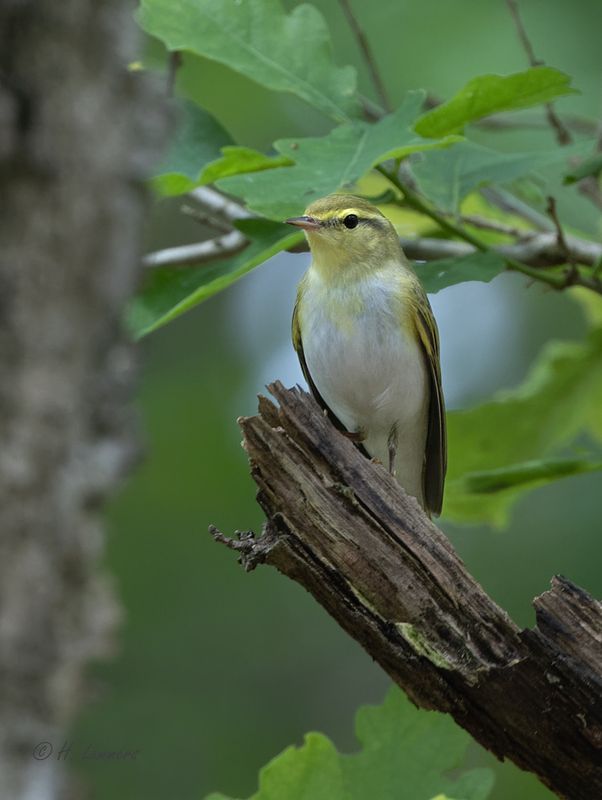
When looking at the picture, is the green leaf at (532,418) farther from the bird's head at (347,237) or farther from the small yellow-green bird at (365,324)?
the bird's head at (347,237)

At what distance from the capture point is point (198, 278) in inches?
131

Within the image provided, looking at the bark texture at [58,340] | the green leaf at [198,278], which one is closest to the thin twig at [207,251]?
the green leaf at [198,278]

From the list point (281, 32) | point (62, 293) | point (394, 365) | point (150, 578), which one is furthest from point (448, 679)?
point (150, 578)

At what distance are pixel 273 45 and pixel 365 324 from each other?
1423 millimetres

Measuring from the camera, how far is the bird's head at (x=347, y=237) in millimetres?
4504

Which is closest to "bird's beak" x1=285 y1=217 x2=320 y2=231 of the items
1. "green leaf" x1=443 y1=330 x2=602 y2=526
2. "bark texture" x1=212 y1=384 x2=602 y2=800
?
"green leaf" x1=443 y1=330 x2=602 y2=526

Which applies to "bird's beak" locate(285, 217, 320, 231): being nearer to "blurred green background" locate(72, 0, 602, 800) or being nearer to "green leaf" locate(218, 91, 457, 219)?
"green leaf" locate(218, 91, 457, 219)

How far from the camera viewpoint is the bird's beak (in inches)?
148

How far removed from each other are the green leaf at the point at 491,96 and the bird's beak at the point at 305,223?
2.39ft

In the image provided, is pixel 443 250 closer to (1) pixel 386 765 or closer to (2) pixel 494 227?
(2) pixel 494 227

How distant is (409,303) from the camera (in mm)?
4559

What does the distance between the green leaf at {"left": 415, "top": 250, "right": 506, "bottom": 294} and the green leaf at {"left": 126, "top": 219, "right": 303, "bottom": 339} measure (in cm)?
41

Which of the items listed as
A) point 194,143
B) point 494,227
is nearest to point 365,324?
point 494,227

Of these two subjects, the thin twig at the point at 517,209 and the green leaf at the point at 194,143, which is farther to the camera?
the thin twig at the point at 517,209
